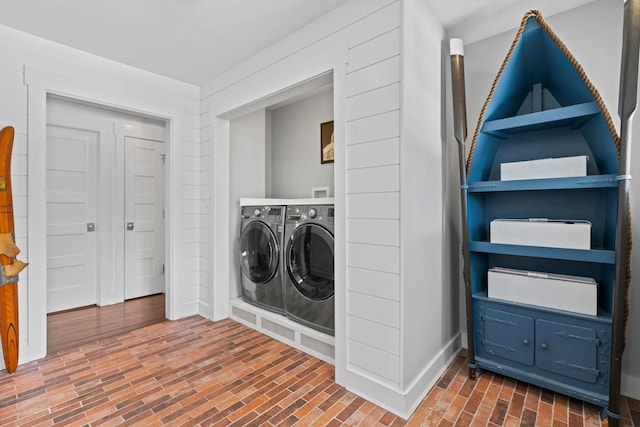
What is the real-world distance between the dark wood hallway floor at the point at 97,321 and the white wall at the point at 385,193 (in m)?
2.17

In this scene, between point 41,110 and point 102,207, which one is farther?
point 102,207

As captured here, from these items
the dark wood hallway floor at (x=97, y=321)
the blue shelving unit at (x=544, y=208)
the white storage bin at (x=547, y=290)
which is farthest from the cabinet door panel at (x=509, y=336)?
the dark wood hallway floor at (x=97, y=321)

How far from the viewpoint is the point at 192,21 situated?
6.95ft

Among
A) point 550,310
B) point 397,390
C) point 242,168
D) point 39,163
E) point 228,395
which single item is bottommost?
point 228,395

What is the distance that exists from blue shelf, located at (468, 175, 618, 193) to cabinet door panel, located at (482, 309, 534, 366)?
78cm

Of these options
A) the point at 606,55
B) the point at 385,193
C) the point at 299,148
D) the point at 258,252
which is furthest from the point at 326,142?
the point at 606,55

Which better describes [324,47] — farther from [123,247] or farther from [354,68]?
[123,247]

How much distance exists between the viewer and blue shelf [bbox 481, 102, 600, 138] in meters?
1.67

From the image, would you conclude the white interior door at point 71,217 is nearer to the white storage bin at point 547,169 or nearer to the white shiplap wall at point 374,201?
the white shiplap wall at point 374,201

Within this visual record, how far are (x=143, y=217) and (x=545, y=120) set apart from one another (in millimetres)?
4104

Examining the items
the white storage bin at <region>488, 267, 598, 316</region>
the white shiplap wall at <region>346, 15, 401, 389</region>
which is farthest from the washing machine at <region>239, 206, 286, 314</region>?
the white storage bin at <region>488, 267, 598, 316</region>

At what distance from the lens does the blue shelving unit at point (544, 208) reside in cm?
167

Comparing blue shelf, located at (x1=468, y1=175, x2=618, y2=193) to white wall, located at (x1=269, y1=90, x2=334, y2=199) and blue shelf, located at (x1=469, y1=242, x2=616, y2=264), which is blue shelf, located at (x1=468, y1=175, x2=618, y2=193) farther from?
white wall, located at (x1=269, y1=90, x2=334, y2=199)

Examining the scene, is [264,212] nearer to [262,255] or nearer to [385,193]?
[262,255]
